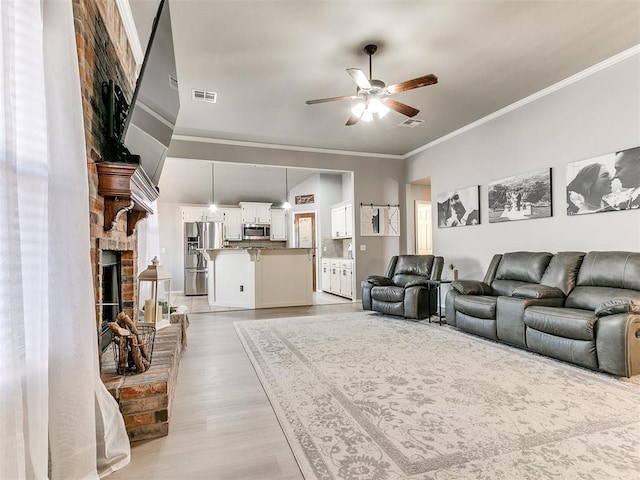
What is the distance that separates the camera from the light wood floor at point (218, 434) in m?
1.58

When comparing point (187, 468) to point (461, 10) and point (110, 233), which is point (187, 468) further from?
point (461, 10)

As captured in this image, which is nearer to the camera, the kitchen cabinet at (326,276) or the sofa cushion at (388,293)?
the sofa cushion at (388,293)

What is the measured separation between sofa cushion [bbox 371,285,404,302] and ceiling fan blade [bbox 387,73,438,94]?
2745 mm

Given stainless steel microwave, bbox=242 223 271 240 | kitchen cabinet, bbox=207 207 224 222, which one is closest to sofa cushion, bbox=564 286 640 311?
stainless steel microwave, bbox=242 223 271 240

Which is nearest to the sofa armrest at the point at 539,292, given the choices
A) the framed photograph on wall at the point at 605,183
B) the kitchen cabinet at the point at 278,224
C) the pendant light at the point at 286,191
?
the framed photograph on wall at the point at 605,183

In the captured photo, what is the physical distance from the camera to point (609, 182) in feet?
11.5

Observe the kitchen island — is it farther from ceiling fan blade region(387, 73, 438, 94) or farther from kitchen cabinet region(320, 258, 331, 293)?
ceiling fan blade region(387, 73, 438, 94)

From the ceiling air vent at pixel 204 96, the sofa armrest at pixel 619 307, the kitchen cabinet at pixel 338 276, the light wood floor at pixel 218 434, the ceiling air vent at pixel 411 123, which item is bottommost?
the light wood floor at pixel 218 434

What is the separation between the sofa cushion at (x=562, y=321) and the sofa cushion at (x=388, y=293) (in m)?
1.79

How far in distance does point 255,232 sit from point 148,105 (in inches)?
282

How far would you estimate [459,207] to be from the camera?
5520mm

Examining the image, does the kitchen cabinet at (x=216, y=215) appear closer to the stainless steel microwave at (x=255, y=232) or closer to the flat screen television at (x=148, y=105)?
the stainless steel microwave at (x=255, y=232)

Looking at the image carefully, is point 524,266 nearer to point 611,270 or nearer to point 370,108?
point 611,270

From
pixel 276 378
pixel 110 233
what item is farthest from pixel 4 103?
pixel 276 378
